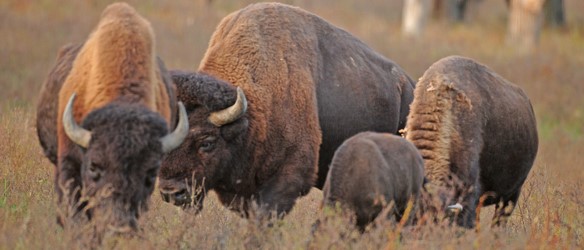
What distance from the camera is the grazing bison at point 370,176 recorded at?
7.61 meters

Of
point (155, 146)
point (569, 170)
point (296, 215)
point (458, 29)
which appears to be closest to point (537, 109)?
point (569, 170)

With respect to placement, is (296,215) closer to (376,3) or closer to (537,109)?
(537,109)

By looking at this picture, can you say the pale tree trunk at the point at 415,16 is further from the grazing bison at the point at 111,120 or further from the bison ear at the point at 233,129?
the grazing bison at the point at 111,120

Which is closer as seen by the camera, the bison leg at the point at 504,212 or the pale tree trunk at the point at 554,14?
the bison leg at the point at 504,212

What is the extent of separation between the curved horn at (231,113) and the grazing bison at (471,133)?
4.77 ft

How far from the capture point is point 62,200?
7.19 meters

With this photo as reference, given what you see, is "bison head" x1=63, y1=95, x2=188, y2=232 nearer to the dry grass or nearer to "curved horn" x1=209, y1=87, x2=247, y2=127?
the dry grass

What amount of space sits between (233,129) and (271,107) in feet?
1.53

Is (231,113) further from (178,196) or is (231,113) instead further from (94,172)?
(94,172)

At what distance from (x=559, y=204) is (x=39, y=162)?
5.00 metres

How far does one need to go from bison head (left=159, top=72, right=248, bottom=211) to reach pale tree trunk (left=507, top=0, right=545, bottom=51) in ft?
59.9

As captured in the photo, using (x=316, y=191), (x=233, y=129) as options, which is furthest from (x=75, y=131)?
(x=316, y=191)

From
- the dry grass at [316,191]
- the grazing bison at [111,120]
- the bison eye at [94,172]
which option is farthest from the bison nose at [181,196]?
the bison eye at [94,172]

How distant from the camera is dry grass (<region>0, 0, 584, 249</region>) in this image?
741cm
